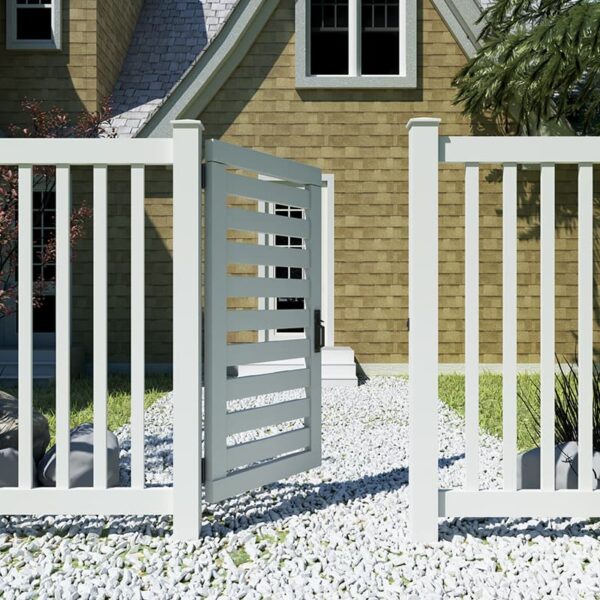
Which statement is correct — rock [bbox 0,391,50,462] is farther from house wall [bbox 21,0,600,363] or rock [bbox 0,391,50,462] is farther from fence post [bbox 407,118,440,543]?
house wall [bbox 21,0,600,363]

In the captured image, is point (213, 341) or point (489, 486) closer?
point (213, 341)

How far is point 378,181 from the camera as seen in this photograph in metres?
10.0

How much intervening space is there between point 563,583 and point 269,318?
6.83ft

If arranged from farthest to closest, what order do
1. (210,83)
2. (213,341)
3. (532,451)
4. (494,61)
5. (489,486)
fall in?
(210,83)
(494,61)
(489,486)
(532,451)
(213,341)

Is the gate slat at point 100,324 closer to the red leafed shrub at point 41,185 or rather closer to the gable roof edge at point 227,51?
the red leafed shrub at point 41,185

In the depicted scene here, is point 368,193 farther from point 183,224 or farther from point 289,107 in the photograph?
point 183,224

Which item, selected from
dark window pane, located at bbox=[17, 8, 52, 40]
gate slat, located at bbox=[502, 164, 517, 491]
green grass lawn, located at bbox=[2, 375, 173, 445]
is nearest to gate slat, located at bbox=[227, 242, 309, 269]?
gate slat, located at bbox=[502, 164, 517, 491]

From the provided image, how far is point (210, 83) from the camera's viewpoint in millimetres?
9938

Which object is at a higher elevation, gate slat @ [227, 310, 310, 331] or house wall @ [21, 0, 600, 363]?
house wall @ [21, 0, 600, 363]

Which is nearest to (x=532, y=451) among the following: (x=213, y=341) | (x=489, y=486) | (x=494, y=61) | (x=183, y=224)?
(x=489, y=486)

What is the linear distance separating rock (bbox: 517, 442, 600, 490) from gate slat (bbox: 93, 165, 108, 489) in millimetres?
2229

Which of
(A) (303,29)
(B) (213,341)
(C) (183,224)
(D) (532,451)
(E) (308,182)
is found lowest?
(D) (532,451)

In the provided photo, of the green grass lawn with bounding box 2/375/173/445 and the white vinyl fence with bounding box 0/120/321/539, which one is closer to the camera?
the white vinyl fence with bounding box 0/120/321/539

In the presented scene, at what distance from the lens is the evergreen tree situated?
8.19 meters
